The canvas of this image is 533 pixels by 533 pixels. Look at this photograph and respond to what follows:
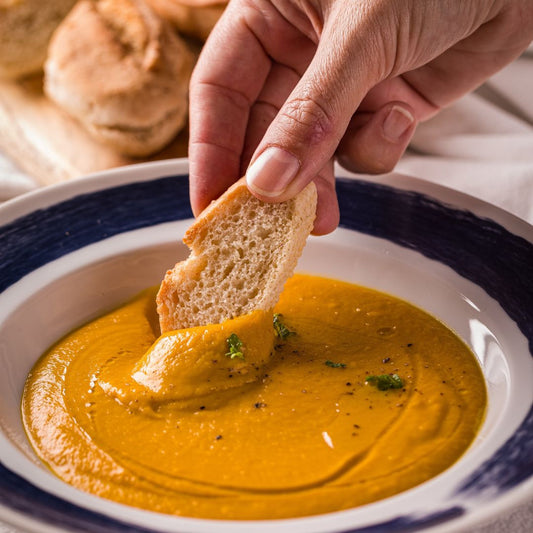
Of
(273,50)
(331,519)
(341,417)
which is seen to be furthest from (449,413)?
(273,50)

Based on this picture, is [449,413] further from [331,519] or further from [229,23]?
[229,23]

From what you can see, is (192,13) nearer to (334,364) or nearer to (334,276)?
(334,276)

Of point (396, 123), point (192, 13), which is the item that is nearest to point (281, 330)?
point (396, 123)

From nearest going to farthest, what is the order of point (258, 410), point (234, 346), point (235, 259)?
point (258, 410), point (234, 346), point (235, 259)

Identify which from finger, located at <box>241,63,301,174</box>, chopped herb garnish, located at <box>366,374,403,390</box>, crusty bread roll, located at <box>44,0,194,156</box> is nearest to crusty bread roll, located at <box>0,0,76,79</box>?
crusty bread roll, located at <box>44,0,194,156</box>

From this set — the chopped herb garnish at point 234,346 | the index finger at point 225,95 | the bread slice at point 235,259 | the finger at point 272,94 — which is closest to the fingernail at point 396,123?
the finger at point 272,94

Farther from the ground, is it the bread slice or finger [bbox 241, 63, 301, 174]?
finger [bbox 241, 63, 301, 174]

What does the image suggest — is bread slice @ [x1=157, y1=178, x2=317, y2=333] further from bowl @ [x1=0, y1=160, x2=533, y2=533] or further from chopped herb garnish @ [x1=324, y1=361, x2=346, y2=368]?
bowl @ [x1=0, y1=160, x2=533, y2=533]
